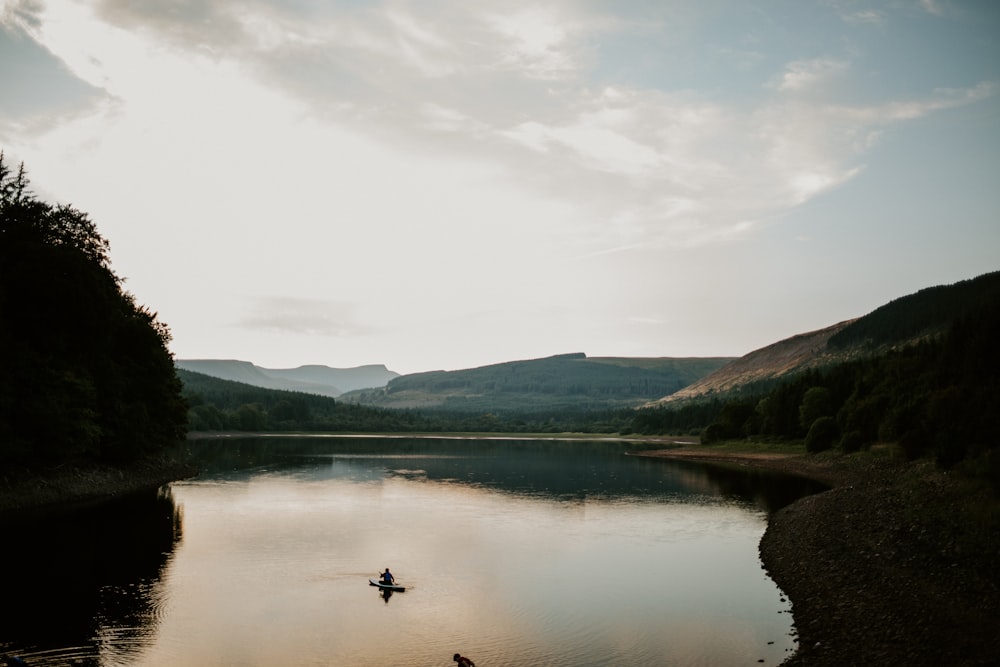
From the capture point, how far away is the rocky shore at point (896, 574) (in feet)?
92.8

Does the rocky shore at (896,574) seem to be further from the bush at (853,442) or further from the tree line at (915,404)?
the bush at (853,442)

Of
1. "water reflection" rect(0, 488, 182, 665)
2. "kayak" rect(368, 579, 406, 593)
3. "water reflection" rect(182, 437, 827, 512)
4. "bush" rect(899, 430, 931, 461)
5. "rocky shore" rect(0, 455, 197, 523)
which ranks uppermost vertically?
"bush" rect(899, 430, 931, 461)

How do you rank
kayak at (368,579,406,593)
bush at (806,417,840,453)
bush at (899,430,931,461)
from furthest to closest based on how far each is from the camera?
bush at (806,417,840,453)
bush at (899,430,931,461)
kayak at (368,579,406,593)

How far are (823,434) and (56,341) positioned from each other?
114627mm

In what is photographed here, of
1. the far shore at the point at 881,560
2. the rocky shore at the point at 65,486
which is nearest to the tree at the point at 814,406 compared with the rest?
the far shore at the point at 881,560

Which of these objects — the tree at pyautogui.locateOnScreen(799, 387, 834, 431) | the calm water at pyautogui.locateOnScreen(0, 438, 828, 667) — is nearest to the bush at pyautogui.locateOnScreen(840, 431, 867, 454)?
the tree at pyautogui.locateOnScreen(799, 387, 834, 431)

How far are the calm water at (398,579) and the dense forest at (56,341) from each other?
27.1 feet

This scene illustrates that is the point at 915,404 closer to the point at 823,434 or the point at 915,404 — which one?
the point at 915,404

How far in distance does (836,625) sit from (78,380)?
6989 centimetres

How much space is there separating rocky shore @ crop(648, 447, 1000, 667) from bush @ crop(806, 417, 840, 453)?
199ft

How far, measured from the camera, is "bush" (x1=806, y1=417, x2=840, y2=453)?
121 m

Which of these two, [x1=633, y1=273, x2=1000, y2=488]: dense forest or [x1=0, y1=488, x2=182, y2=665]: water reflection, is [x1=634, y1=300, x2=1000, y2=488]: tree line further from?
[x1=0, y1=488, x2=182, y2=665]: water reflection

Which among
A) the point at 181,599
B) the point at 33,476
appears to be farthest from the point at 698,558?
the point at 33,476

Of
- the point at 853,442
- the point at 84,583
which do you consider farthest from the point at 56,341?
the point at 853,442
